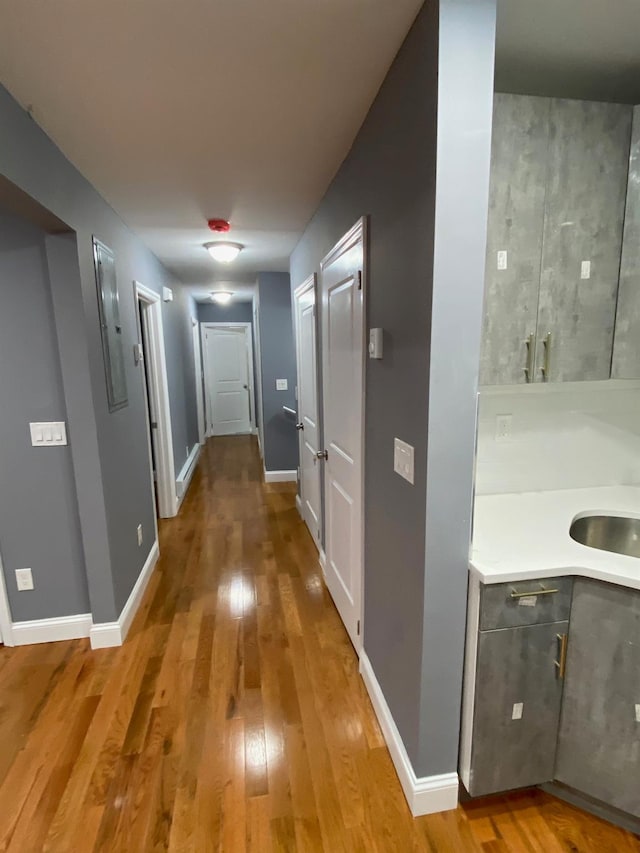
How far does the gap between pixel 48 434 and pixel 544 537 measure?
2171 mm

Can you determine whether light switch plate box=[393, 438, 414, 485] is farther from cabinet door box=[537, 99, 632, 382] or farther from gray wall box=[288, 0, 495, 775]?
cabinet door box=[537, 99, 632, 382]

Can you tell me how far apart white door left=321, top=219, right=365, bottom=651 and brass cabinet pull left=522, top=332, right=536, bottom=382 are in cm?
62

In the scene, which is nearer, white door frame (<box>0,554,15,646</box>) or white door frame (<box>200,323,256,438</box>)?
white door frame (<box>0,554,15,646</box>)

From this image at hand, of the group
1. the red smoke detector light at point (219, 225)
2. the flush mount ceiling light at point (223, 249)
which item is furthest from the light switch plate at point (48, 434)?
the flush mount ceiling light at point (223, 249)

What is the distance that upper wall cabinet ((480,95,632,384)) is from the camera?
1.37 meters

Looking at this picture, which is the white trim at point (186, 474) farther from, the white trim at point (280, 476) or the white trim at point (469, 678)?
the white trim at point (469, 678)

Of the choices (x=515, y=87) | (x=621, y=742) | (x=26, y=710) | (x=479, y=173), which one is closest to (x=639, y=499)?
(x=621, y=742)

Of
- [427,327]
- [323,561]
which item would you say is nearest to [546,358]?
[427,327]

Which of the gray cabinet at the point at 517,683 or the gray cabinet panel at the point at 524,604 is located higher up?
the gray cabinet panel at the point at 524,604

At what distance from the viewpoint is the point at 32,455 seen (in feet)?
6.97

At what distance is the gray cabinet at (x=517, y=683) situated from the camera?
50.7 inches

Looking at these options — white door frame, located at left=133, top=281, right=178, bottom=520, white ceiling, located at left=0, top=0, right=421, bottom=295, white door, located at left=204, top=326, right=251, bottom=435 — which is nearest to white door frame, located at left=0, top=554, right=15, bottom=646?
white door frame, located at left=133, top=281, right=178, bottom=520

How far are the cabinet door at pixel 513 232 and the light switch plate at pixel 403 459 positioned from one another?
0.34m

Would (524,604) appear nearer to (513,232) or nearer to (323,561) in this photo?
(513,232)
